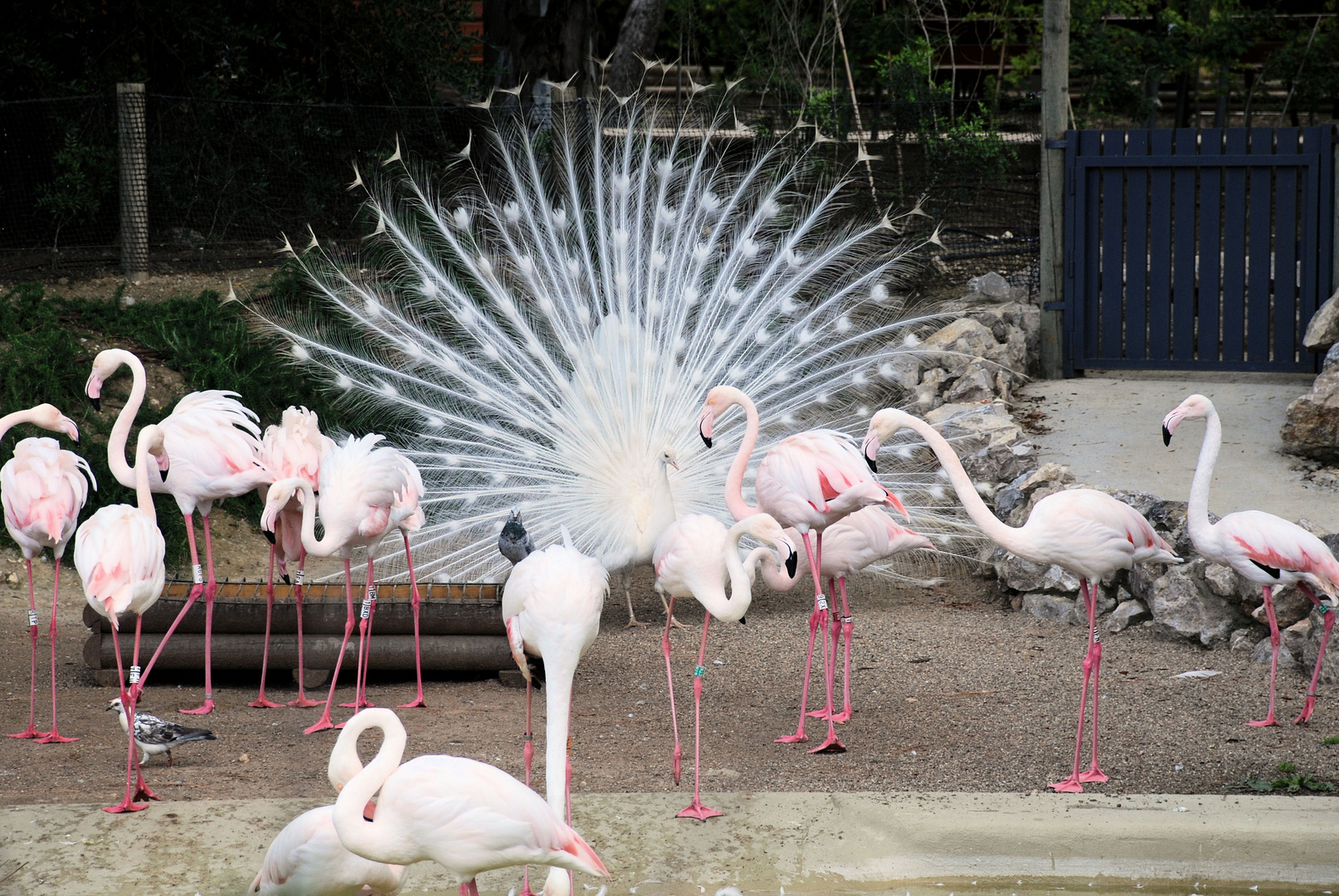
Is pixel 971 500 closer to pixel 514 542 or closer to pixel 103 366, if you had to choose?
pixel 514 542

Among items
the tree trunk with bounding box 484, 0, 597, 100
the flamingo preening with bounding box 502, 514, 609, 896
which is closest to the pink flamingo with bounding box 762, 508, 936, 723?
the flamingo preening with bounding box 502, 514, 609, 896

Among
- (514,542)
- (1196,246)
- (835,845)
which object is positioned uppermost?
(1196,246)

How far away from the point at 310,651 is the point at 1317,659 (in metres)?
4.05

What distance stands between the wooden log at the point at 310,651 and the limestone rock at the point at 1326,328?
4.76m

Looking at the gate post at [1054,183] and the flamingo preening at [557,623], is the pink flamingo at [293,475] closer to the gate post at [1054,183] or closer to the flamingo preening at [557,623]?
the flamingo preening at [557,623]

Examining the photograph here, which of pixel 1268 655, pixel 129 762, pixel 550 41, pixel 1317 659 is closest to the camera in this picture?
pixel 129 762

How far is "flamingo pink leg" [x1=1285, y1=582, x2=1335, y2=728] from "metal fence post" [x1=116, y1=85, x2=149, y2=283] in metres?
6.00

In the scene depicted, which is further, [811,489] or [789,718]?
[789,718]

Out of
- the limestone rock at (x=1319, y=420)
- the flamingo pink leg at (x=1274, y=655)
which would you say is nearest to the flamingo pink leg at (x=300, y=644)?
the flamingo pink leg at (x=1274, y=655)

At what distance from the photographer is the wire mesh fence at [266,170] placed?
1006 centimetres

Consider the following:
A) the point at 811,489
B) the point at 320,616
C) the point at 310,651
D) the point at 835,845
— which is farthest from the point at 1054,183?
the point at 835,845

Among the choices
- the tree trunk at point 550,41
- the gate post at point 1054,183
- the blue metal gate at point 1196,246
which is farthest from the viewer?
the tree trunk at point 550,41

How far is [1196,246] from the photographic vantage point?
8211 millimetres

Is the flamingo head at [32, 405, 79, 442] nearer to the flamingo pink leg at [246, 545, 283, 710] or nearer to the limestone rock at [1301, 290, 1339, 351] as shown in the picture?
the flamingo pink leg at [246, 545, 283, 710]
